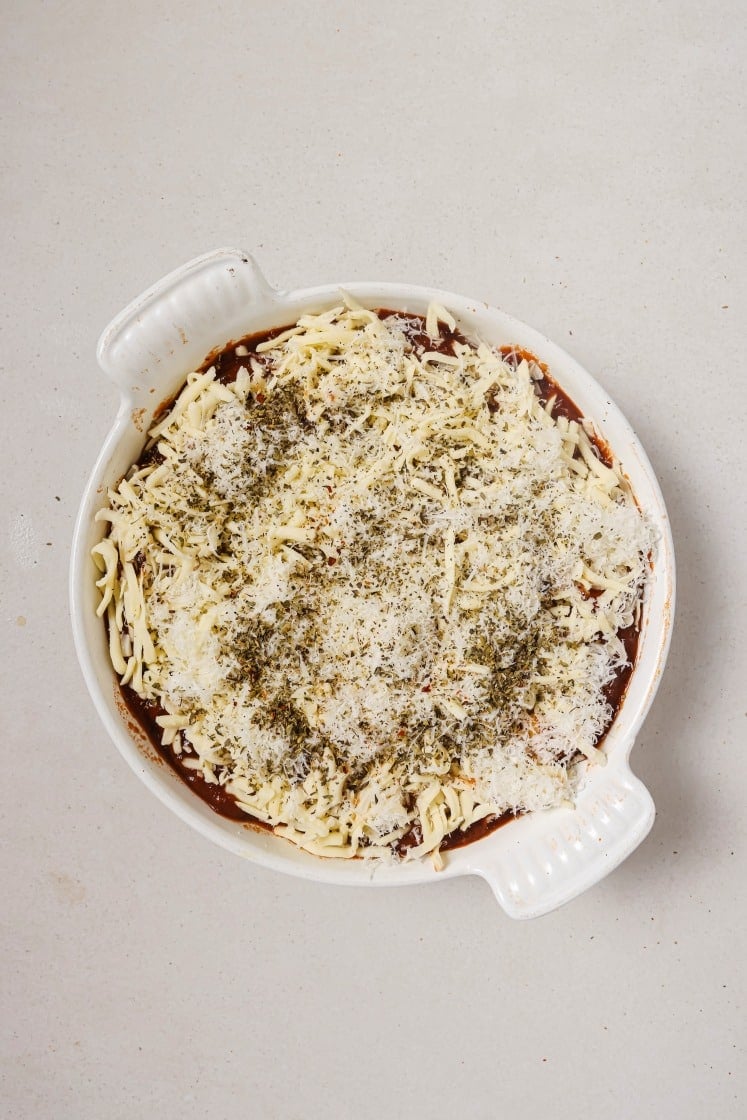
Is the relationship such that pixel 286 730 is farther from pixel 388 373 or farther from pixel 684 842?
pixel 684 842

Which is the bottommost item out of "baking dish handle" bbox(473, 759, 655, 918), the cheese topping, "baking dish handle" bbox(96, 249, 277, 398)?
"baking dish handle" bbox(473, 759, 655, 918)

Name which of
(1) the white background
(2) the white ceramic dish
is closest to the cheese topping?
(2) the white ceramic dish

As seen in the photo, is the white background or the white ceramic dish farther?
the white background

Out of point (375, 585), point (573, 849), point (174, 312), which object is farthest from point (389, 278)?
point (573, 849)

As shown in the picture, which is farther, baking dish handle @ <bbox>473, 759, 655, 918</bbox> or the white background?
the white background

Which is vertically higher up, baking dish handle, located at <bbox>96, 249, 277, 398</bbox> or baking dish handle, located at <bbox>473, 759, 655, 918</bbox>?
baking dish handle, located at <bbox>96, 249, 277, 398</bbox>

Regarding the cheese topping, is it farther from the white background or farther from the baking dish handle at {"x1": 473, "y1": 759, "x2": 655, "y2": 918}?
the white background

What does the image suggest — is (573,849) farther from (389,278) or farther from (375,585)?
(389,278)
